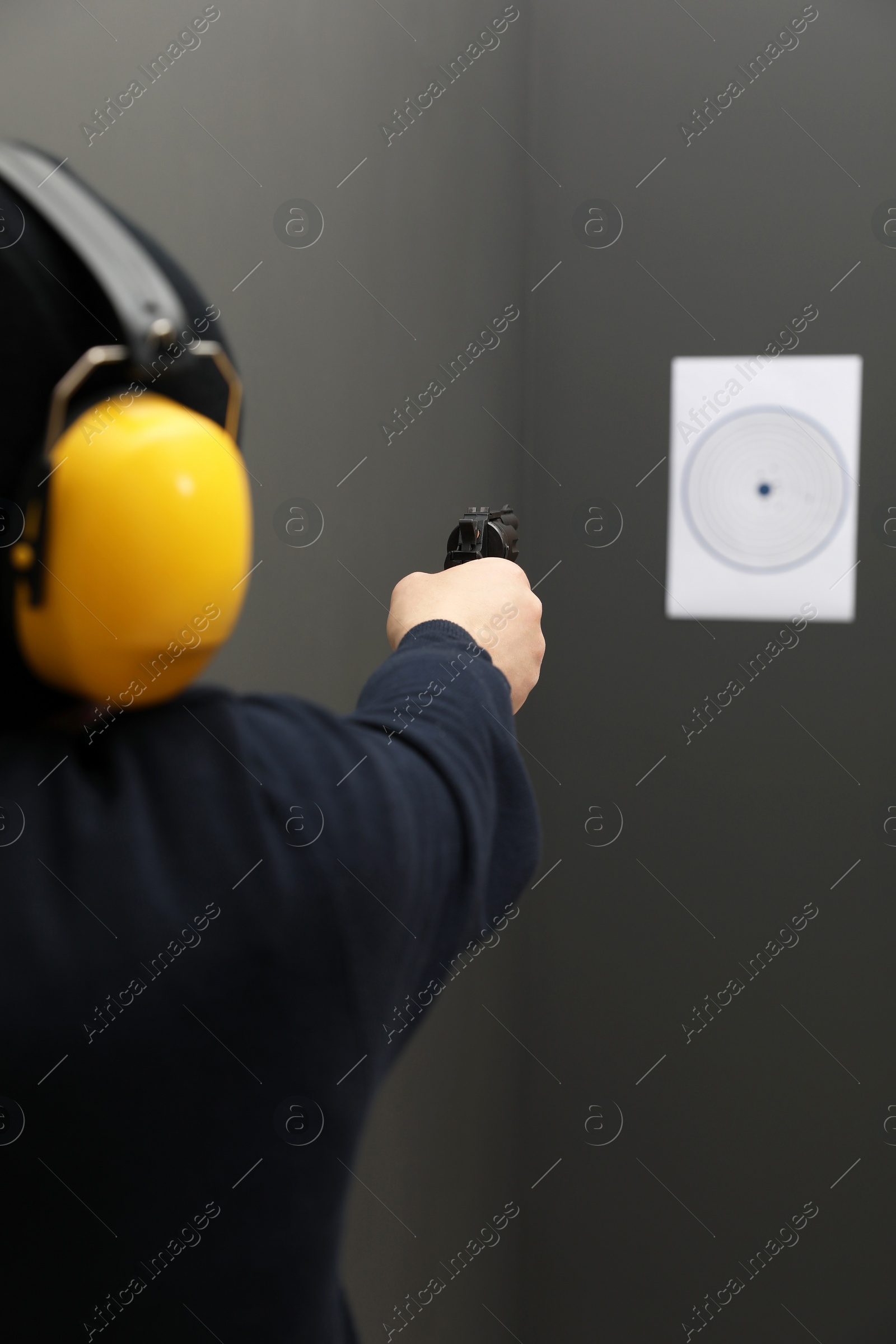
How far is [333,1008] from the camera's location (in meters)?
0.41

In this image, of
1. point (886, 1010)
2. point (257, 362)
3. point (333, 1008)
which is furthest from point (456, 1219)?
point (333, 1008)

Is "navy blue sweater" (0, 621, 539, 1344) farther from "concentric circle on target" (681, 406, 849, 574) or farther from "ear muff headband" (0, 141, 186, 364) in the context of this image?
"concentric circle on target" (681, 406, 849, 574)

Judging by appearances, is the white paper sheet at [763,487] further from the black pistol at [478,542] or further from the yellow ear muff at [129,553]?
the yellow ear muff at [129,553]

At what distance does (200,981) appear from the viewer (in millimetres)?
378

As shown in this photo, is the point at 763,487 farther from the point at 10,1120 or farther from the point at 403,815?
the point at 10,1120

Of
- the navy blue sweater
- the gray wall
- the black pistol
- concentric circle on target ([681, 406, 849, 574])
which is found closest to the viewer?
the navy blue sweater

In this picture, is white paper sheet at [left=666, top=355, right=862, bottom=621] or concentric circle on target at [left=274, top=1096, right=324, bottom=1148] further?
white paper sheet at [left=666, top=355, right=862, bottom=621]

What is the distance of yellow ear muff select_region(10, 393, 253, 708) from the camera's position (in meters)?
0.36

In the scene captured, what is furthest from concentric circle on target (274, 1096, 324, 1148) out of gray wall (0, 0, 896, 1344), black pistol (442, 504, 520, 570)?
gray wall (0, 0, 896, 1344)

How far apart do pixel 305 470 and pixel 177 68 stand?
1.13 ft

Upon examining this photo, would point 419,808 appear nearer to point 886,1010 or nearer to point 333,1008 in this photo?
point 333,1008

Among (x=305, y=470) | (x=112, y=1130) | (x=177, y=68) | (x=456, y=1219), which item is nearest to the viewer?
(x=112, y=1130)

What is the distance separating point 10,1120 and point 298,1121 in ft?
0.33

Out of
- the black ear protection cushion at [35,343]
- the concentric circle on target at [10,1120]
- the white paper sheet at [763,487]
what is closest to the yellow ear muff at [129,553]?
the black ear protection cushion at [35,343]
